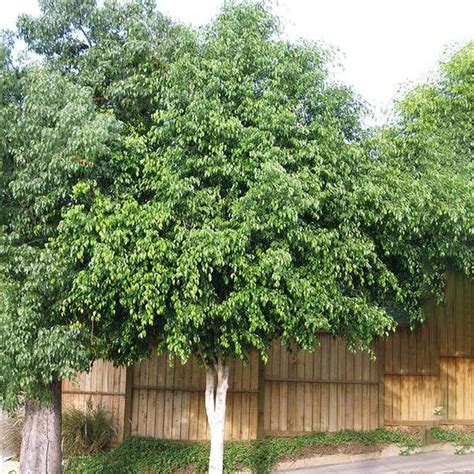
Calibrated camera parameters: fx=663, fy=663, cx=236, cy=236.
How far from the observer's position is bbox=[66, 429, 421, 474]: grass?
11.9 meters

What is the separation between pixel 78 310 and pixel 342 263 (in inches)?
155

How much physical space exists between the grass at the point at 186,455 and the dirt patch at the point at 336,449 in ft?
0.12

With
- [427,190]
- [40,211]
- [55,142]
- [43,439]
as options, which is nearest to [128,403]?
[43,439]

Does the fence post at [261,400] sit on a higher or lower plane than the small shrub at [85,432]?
higher

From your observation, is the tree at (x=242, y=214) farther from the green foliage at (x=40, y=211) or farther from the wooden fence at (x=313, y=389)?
the wooden fence at (x=313, y=389)

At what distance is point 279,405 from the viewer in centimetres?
1310

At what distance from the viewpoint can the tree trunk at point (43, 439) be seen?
1073 centimetres

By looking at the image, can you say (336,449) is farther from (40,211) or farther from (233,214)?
(40,211)

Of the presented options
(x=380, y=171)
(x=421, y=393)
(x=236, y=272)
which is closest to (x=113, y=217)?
(x=236, y=272)

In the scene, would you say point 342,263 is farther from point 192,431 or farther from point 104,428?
point 104,428

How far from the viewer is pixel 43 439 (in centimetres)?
1074

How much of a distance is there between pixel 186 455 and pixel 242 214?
17.8 feet

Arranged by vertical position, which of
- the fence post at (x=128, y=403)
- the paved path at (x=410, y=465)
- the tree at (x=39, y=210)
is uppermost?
the tree at (x=39, y=210)

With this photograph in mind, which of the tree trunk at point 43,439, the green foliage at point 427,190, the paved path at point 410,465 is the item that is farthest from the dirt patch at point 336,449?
the tree trunk at point 43,439
